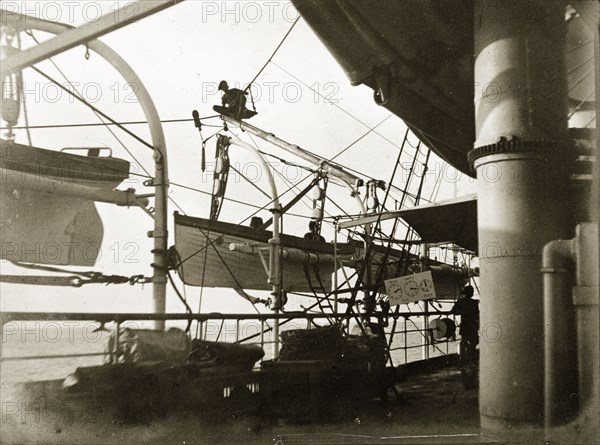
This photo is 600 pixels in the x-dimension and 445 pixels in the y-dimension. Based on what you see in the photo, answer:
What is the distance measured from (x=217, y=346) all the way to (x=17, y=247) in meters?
3.58

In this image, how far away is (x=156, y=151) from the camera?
27.7ft

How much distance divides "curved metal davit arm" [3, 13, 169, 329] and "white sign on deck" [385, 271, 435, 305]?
137 inches

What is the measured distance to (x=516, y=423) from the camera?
5.69m

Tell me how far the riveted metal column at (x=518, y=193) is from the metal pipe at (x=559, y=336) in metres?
0.19

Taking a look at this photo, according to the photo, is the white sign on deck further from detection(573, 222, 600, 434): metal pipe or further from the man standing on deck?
detection(573, 222, 600, 434): metal pipe

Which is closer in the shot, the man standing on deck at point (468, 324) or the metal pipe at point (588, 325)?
the metal pipe at point (588, 325)

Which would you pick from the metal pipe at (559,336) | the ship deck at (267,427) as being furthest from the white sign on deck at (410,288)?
the metal pipe at (559,336)

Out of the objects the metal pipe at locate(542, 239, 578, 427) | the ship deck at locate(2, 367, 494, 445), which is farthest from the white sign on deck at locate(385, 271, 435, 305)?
the metal pipe at locate(542, 239, 578, 427)

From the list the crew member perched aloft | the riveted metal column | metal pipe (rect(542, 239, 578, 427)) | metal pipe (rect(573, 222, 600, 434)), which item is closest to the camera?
metal pipe (rect(573, 222, 600, 434))

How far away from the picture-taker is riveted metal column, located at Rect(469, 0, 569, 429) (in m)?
5.76

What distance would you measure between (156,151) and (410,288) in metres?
4.35

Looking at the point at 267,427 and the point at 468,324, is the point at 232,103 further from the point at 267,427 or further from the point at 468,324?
the point at 267,427

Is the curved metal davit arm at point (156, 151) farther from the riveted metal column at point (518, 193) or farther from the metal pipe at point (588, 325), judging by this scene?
the metal pipe at point (588, 325)

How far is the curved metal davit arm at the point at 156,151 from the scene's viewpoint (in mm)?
7488
